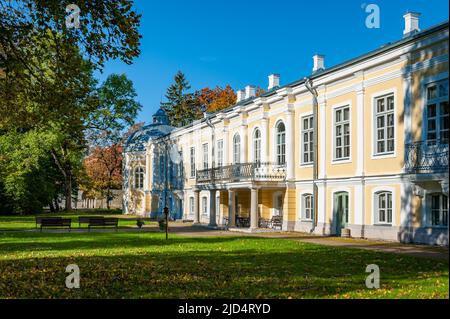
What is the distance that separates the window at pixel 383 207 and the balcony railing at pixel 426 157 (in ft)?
6.22

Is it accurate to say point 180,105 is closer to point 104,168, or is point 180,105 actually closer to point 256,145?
point 104,168

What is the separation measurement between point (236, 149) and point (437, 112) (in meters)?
17.4

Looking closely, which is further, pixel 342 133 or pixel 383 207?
pixel 342 133

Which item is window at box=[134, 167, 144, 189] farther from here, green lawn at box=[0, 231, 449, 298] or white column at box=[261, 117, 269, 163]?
green lawn at box=[0, 231, 449, 298]

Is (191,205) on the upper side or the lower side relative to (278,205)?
lower

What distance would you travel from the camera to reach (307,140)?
1117 inches

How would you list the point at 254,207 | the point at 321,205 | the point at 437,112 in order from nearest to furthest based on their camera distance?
1. the point at 437,112
2. the point at 321,205
3. the point at 254,207

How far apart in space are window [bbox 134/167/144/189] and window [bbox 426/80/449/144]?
41883 millimetres

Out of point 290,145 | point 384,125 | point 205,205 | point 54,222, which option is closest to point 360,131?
point 384,125

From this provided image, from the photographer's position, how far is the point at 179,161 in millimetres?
46656

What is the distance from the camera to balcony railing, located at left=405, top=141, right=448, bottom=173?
1917cm

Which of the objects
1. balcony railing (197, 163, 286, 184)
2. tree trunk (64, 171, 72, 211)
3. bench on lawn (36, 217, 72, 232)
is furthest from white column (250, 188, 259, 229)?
tree trunk (64, 171, 72, 211)

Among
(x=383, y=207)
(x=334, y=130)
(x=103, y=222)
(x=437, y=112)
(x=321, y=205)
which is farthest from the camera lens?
(x=103, y=222)

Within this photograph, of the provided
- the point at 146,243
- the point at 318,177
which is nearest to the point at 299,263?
the point at 146,243
